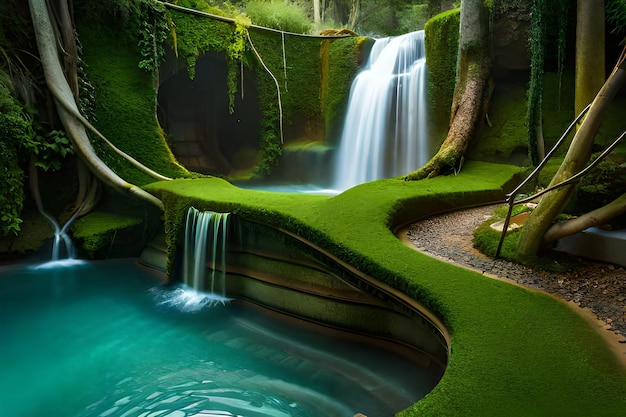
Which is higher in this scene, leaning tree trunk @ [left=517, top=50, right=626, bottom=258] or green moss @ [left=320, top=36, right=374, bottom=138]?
green moss @ [left=320, top=36, right=374, bottom=138]

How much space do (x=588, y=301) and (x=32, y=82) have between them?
33.4 feet

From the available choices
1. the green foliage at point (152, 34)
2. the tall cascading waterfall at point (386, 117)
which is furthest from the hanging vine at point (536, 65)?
the green foliage at point (152, 34)

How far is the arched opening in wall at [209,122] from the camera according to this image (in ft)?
46.4

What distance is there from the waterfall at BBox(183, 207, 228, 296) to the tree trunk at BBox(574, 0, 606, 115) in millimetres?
5401

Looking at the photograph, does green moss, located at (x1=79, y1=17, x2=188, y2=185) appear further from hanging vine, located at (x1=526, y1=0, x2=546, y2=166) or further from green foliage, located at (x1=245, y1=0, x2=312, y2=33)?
hanging vine, located at (x1=526, y1=0, x2=546, y2=166)

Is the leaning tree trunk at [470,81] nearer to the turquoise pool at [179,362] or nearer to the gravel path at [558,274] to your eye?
the gravel path at [558,274]

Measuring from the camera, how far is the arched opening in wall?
14.1 m

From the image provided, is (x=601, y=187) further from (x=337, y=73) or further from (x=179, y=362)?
(x=337, y=73)

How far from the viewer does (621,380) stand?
9.16 feet

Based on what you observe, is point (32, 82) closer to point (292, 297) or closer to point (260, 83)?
point (260, 83)

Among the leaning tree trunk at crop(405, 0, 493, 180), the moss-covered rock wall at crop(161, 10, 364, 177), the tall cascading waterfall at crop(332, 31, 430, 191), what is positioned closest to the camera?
the leaning tree trunk at crop(405, 0, 493, 180)

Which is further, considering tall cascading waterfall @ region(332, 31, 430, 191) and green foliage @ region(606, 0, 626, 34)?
tall cascading waterfall @ region(332, 31, 430, 191)

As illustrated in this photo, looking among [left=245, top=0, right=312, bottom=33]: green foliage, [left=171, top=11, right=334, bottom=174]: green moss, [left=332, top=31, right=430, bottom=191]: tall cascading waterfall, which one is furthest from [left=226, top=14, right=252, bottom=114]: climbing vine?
[left=332, top=31, right=430, bottom=191]: tall cascading waterfall

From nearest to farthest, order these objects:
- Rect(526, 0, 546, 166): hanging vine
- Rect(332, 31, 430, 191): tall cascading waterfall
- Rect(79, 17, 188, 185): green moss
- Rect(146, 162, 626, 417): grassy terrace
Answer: Rect(146, 162, 626, 417): grassy terrace < Rect(526, 0, 546, 166): hanging vine < Rect(79, 17, 188, 185): green moss < Rect(332, 31, 430, 191): tall cascading waterfall
